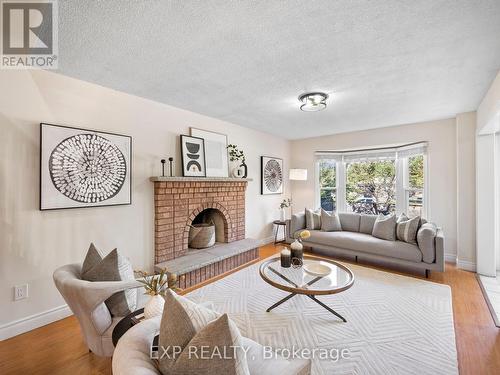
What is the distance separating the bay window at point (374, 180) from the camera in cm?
449

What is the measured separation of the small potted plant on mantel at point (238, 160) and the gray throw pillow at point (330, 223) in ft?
5.88

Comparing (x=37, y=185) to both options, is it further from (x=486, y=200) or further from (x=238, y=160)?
(x=486, y=200)

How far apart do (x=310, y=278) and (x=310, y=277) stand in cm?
2

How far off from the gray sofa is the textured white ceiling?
194cm

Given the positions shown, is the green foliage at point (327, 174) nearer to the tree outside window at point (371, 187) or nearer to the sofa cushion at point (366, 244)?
the tree outside window at point (371, 187)

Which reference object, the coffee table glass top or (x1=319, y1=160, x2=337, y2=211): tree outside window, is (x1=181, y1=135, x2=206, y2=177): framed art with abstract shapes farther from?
(x1=319, y1=160, x2=337, y2=211): tree outside window

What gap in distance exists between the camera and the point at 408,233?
3.56 meters

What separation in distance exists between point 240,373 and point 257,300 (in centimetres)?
202

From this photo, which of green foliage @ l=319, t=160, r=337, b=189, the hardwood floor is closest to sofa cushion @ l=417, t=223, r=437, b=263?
the hardwood floor

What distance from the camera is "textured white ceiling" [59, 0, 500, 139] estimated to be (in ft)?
4.85

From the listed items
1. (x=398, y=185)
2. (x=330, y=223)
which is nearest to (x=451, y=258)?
(x=398, y=185)

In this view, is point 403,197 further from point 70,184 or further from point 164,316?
point 70,184

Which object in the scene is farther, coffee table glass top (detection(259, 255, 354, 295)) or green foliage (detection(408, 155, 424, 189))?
green foliage (detection(408, 155, 424, 189))

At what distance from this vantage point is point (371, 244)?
373 centimetres
